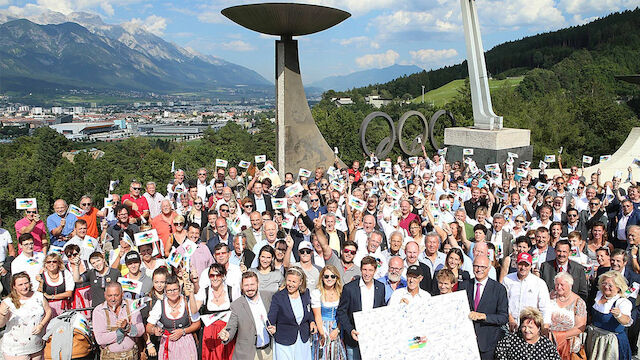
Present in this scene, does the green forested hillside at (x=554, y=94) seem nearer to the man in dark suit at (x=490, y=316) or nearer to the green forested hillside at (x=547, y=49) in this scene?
the green forested hillside at (x=547, y=49)

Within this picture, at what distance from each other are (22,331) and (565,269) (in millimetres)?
6330

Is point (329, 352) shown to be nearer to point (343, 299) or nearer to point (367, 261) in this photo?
point (343, 299)

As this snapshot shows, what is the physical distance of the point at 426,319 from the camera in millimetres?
4832

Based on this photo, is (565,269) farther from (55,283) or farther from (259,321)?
(55,283)

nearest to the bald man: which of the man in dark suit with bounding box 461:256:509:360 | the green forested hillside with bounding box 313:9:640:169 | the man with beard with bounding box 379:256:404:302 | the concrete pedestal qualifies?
the man with beard with bounding box 379:256:404:302

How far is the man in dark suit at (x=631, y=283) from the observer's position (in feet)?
18.2

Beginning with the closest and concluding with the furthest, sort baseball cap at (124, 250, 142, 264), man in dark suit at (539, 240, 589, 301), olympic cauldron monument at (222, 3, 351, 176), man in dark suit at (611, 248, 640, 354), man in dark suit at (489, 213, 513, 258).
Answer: man in dark suit at (611, 248, 640, 354)
baseball cap at (124, 250, 142, 264)
man in dark suit at (539, 240, 589, 301)
man in dark suit at (489, 213, 513, 258)
olympic cauldron monument at (222, 3, 351, 176)

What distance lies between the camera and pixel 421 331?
4.79 m

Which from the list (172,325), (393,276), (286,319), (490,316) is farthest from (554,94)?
(172,325)

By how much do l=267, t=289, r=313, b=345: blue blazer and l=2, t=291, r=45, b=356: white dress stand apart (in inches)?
99.7

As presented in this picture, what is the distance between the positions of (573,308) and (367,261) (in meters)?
2.36

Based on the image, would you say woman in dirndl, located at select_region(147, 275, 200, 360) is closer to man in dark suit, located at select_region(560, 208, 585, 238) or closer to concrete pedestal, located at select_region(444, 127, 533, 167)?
man in dark suit, located at select_region(560, 208, 585, 238)

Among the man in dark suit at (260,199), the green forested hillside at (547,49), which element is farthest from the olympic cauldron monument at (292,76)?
the green forested hillside at (547,49)

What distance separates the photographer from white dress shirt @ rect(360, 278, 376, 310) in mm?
5139
